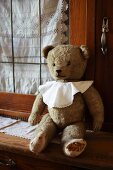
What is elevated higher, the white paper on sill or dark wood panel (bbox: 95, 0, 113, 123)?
dark wood panel (bbox: 95, 0, 113, 123)

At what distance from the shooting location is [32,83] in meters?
1.35

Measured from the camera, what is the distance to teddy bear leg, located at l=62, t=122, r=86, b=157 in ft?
2.93

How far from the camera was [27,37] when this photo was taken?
4.34 feet

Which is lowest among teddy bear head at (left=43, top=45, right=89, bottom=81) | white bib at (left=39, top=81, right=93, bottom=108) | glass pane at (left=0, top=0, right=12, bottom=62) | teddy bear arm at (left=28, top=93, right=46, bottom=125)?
teddy bear arm at (left=28, top=93, right=46, bottom=125)

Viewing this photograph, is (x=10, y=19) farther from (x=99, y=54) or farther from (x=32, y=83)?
(x=99, y=54)

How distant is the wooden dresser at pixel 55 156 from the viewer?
2.91 ft

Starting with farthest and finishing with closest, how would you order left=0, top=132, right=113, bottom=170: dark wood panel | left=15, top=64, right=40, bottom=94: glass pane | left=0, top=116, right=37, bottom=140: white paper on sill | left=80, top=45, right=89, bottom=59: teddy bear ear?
left=15, top=64, right=40, bottom=94: glass pane, left=0, top=116, right=37, bottom=140: white paper on sill, left=80, top=45, right=89, bottom=59: teddy bear ear, left=0, top=132, right=113, bottom=170: dark wood panel

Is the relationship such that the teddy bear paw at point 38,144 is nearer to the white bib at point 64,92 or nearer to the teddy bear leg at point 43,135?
the teddy bear leg at point 43,135

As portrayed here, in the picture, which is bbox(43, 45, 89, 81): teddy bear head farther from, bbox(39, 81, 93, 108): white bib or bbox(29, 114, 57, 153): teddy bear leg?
bbox(29, 114, 57, 153): teddy bear leg

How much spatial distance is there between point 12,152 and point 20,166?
0.23 feet

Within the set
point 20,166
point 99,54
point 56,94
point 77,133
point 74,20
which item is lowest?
point 20,166

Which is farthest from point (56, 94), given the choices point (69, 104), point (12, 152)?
point (12, 152)

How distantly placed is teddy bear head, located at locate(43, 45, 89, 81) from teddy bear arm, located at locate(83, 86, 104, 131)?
0.09 meters

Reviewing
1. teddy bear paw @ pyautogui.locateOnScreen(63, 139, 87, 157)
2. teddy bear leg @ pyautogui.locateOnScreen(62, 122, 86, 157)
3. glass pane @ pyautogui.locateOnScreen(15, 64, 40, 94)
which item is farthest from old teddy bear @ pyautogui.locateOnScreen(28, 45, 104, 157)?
glass pane @ pyautogui.locateOnScreen(15, 64, 40, 94)
